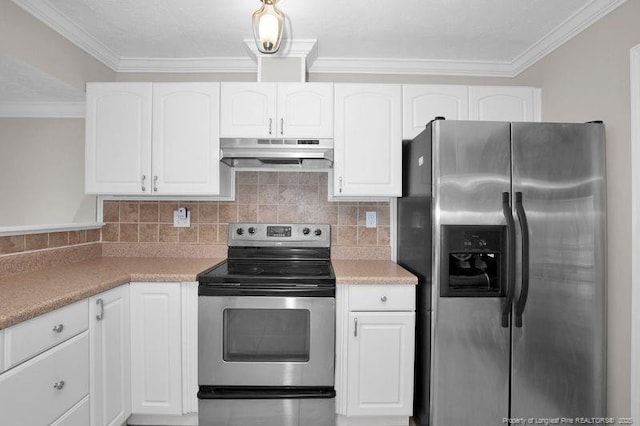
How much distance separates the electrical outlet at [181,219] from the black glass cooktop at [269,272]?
0.46 metres

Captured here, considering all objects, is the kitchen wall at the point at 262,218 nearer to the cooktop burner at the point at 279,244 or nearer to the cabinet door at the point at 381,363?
the cooktop burner at the point at 279,244

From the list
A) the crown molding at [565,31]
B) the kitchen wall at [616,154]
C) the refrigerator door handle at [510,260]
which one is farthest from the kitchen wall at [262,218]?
the crown molding at [565,31]

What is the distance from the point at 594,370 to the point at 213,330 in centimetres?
200

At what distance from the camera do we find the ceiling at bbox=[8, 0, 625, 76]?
1.80m

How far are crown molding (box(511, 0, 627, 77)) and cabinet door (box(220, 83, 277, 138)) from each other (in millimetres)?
1802

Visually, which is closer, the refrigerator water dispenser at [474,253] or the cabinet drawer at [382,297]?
the refrigerator water dispenser at [474,253]

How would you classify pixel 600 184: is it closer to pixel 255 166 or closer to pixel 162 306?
pixel 255 166

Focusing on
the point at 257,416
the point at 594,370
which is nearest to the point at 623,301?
the point at 594,370

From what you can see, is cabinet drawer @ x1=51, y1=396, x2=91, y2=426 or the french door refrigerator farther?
the french door refrigerator

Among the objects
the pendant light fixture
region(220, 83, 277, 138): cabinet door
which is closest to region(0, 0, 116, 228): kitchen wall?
region(220, 83, 277, 138): cabinet door

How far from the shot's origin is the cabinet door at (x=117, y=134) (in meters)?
2.12

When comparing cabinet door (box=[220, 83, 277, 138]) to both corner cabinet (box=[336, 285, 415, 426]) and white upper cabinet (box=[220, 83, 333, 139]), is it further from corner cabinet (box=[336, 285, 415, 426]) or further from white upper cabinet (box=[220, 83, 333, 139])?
corner cabinet (box=[336, 285, 415, 426])

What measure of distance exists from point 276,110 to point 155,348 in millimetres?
1604

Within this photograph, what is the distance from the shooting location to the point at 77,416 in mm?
1407
